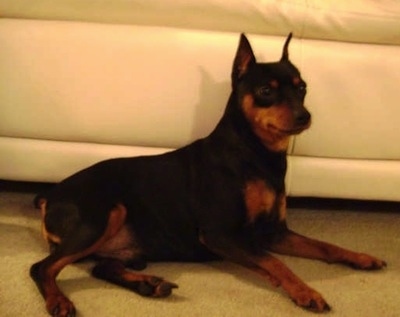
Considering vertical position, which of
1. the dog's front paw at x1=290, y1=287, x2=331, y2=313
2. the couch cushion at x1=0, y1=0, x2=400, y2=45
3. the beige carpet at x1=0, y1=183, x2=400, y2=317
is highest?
the couch cushion at x1=0, y1=0, x2=400, y2=45

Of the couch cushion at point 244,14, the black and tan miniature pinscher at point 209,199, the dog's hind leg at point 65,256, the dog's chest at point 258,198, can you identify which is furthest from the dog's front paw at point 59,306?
the couch cushion at point 244,14

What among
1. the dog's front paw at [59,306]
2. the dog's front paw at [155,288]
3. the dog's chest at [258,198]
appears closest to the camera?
the dog's front paw at [59,306]

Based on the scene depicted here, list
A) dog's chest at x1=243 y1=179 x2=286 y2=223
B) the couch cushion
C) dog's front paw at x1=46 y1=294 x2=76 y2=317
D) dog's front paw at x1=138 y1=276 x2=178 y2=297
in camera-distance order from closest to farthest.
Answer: dog's front paw at x1=46 y1=294 x2=76 y2=317 < dog's front paw at x1=138 y1=276 x2=178 y2=297 < dog's chest at x1=243 y1=179 x2=286 y2=223 < the couch cushion

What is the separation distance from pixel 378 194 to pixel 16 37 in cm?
127

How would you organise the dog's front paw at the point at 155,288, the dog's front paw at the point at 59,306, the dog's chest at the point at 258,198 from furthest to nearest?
1. the dog's chest at the point at 258,198
2. the dog's front paw at the point at 155,288
3. the dog's front paw at the point at 59,306

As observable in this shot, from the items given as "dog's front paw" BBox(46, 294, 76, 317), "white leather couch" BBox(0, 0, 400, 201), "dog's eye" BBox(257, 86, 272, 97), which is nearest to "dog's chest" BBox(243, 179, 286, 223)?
"dog's eye" BBox(257, 86, 272, 97)

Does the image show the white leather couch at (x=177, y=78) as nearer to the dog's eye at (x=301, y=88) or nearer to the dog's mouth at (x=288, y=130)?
the dog's eye at (x=301, y=88)

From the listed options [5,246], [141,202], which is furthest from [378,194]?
[5,246]

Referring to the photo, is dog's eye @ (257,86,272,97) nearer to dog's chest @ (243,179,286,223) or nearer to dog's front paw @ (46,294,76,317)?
dog's chest @ (243,179,286,223)

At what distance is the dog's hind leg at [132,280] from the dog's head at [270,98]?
1.55 feet

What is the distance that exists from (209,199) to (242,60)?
40cm

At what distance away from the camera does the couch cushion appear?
1.68 meters

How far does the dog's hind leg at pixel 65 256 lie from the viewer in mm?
1260

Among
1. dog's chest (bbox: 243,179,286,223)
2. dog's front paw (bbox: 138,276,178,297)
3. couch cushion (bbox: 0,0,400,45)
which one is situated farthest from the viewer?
couch cushion (bbox: 0,0,400,45)
